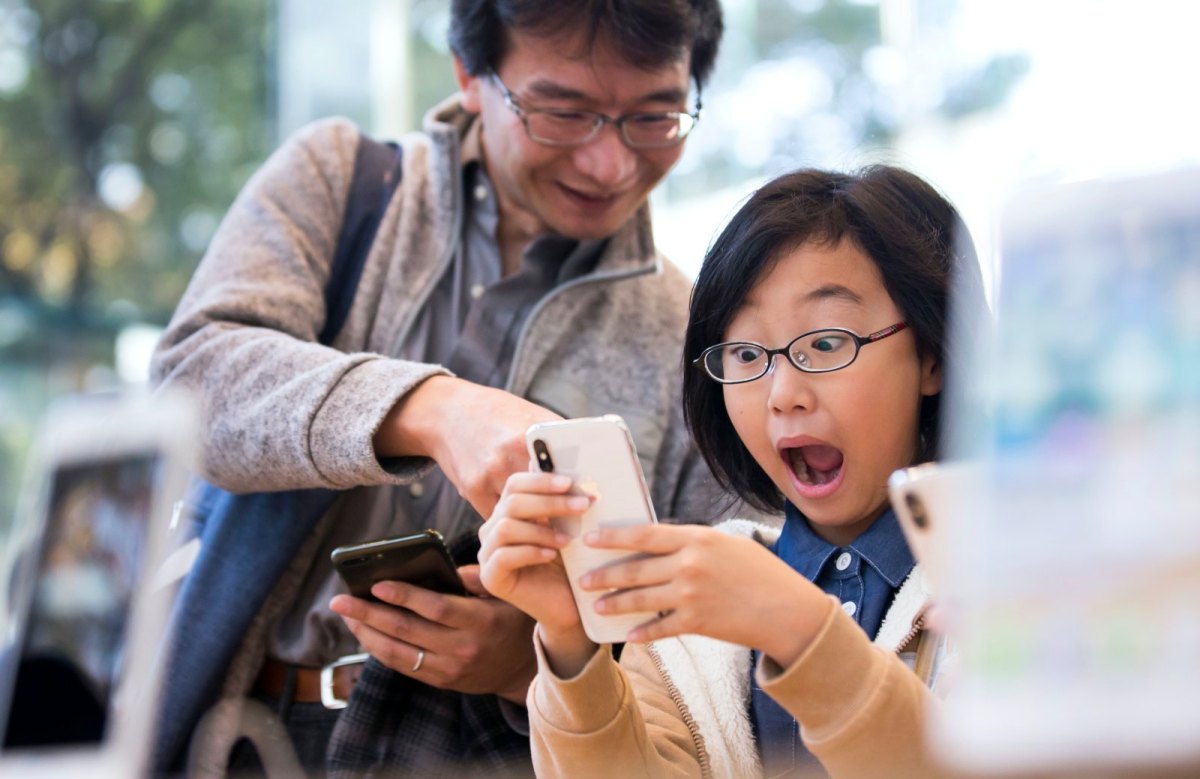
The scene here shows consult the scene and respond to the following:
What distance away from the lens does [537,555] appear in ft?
3.71

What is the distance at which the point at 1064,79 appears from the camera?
9.56 ft

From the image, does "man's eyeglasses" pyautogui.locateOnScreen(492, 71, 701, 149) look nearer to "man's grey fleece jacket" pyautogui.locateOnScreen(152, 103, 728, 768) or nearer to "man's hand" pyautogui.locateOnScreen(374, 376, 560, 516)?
"man's grey fleece jacket" pyautogui.locateOnScreen(152, 103, 728, 768)

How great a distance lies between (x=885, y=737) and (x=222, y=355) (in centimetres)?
100

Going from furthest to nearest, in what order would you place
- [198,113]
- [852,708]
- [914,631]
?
[198,113], [914,631], [852,708]

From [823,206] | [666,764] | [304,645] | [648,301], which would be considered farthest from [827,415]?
[304,645]

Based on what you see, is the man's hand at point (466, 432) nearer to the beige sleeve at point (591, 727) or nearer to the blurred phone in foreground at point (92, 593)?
the beige sleeve at point (591, 727)

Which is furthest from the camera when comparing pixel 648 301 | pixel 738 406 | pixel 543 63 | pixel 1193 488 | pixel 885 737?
pixel 648 301

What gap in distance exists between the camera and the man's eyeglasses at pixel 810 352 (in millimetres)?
1352

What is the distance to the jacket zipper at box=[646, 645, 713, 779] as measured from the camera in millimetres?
1331

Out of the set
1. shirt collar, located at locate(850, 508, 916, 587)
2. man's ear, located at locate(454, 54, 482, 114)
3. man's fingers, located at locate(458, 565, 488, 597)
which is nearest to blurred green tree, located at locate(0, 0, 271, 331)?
man's ear, located at locate(454, 54, 482, 114)

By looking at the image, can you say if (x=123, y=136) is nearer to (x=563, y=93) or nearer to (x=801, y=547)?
(x=563, y=93)

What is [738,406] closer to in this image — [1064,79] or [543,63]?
[543,63]

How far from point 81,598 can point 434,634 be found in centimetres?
→ 51

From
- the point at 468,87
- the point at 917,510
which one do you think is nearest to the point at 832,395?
the point at 917,510
